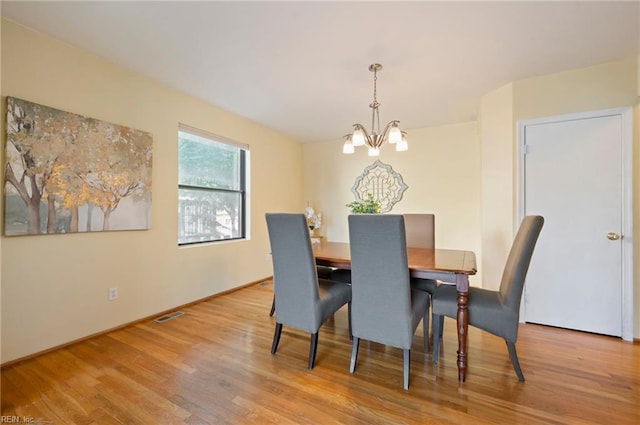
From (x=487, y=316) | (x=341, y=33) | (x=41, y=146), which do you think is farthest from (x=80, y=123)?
(x=487, y=316)

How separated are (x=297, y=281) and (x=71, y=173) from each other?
197cm

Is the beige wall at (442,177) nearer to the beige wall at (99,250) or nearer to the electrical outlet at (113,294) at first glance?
the beige wall at (99,250)

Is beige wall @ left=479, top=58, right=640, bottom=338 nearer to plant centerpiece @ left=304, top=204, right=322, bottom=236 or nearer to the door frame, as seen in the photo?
the door frame

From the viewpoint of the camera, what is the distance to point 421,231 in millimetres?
2869

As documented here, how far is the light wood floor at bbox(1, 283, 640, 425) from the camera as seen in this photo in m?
1.46

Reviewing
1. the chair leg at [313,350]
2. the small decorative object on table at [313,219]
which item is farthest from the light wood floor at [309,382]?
the small decorative object on table at [313,219]

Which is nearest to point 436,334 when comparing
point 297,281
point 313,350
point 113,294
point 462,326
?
point 462,326

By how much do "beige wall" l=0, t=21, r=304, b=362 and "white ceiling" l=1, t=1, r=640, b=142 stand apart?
194mm

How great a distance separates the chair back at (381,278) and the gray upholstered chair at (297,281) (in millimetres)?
285

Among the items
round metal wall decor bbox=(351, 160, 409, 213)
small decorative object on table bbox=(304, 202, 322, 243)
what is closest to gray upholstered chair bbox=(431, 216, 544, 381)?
round metal wall decor bbox=(351, 160, 409, 213)

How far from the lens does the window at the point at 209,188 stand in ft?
10.5

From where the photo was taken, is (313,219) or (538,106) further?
(313,219)

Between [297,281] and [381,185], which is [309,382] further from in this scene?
[381,185]

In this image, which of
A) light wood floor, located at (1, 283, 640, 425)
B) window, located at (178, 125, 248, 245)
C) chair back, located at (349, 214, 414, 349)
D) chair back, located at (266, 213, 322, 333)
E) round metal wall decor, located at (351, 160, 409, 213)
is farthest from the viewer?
round metal wall decor, located at (351, 160, 409, 213)
